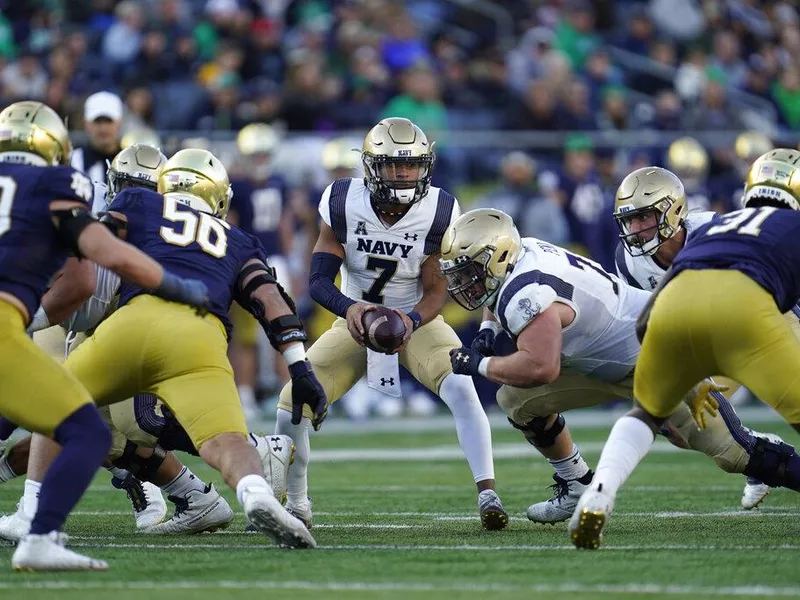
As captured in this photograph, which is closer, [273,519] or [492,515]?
[273,519]

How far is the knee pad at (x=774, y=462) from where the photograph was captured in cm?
593

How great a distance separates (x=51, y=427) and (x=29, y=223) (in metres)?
0.70

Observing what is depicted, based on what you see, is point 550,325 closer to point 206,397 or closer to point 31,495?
point 206,397

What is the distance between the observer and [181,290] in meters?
5.03

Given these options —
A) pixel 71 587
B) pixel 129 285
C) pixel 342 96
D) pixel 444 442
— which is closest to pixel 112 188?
pixel 129 285

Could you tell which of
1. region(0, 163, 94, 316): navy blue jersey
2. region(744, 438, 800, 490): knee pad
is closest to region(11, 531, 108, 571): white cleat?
region(0, 163, 94, 316): navy blue jersey

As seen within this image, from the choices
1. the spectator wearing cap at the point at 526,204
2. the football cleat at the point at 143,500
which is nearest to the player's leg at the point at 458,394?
the football cleat at the point at 143,500

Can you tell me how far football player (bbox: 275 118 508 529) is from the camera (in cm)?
643

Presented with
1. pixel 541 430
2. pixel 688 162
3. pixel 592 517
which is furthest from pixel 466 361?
pixel 688 162

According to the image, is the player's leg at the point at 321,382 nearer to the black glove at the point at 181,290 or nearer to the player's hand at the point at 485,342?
the player's hand at the point at 485,342

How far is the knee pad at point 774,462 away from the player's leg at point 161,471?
2220 mm

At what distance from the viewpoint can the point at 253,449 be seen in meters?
5.24

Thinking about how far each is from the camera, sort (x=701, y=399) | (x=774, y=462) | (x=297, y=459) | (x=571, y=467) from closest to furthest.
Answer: (x=701, y=399) → (x=774, y=462) → (x=297, y=459) → (x=571, y=467)

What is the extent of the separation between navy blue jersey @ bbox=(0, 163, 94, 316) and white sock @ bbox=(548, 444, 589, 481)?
103 inches
